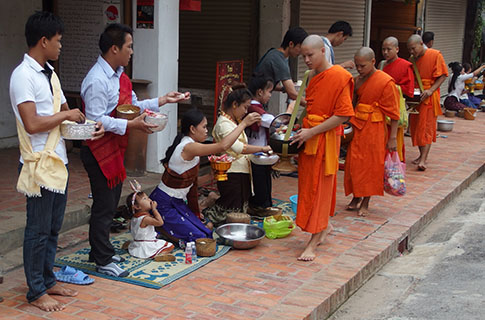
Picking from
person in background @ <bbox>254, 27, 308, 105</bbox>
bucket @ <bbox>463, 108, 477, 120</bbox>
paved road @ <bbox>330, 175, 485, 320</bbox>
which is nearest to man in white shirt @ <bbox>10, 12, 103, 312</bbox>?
paved road @ <bbox>330, 175, 485, 320</bbox>

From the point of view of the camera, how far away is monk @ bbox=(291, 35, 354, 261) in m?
5.25

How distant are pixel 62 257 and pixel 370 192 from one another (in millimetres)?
3345

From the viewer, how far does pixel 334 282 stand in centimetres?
499

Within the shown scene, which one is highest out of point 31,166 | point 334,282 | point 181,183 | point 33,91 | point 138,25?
point 138,25

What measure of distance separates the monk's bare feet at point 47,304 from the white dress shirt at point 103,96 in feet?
4.09

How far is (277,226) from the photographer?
6.02 meters

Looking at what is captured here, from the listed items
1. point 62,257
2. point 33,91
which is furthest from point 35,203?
point 62,257

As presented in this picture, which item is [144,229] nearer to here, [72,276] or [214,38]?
[72,276]

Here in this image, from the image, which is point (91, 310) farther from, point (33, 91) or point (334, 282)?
point (334, 282)

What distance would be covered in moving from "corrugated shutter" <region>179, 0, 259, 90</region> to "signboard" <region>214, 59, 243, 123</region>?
1.74 meters

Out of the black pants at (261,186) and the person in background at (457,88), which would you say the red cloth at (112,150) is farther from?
the person in background at (457,88)

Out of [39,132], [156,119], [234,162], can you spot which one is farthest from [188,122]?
[39,132]

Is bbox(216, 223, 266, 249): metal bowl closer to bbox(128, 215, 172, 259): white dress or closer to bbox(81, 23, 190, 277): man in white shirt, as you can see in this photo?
bbox(128, 215, 172, 259): white dress

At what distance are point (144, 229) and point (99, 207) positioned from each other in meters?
0.62
